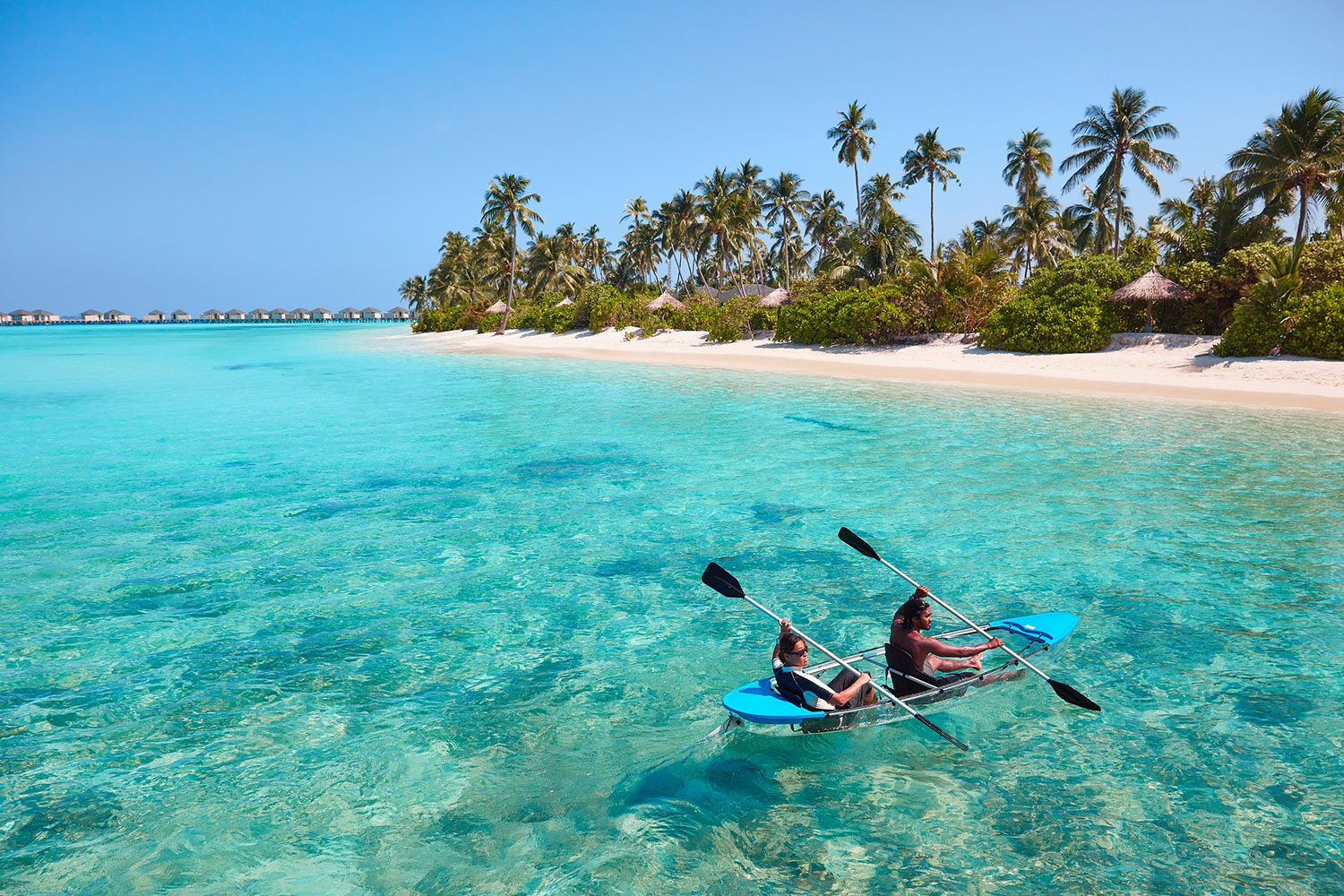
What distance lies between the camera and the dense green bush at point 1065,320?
3372cm

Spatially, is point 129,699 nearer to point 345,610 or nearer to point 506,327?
point 345,610

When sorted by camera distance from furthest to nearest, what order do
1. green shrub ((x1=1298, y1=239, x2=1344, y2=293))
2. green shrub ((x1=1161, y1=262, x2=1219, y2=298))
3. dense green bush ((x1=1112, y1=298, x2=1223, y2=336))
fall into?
dense green bush ((x1=1112, y1=298, x2=1223, y2=336)) < green shrub ((x1=1161, y1=262, x2=1219, y2=298)) < green shrub ((x1=1298, y1=239, x2=1344, y2=293))

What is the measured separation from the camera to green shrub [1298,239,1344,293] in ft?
92.0

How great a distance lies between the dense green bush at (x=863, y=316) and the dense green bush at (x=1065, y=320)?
19.9 feet

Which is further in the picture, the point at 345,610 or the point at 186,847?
the point at 345,610

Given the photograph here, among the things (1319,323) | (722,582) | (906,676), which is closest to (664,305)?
(1319,323)

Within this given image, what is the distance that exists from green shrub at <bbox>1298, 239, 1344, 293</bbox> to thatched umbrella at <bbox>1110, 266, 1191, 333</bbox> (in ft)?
12.9

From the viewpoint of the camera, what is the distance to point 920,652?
688cm

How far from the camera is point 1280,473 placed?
623 inches

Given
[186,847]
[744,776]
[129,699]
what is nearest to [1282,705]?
[744,776]

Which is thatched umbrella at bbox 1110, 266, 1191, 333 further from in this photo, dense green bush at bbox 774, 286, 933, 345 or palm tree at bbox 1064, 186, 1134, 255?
palm tree at bbox 1064, 186, 1134, 255

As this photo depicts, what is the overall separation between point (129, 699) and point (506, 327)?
7210 cm

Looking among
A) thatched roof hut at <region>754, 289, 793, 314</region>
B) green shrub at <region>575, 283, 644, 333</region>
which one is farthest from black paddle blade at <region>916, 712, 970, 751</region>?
green shrub at <region>575, 283, 644, 333</region>

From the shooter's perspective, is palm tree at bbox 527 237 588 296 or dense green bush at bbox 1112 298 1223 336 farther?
palm tree at bbox 527 237 588 296
